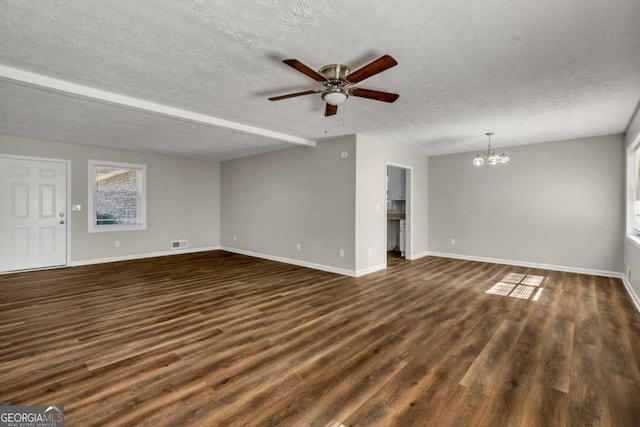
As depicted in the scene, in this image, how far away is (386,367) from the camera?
2289mm

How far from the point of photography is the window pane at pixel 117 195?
6422mm

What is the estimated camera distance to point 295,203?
623 cm

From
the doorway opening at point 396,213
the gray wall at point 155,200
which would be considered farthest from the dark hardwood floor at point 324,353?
the doorway opening at point 396,213

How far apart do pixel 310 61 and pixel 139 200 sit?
19.9ft

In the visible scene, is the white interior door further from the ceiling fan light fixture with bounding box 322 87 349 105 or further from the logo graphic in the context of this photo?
the ceiling fan light fixture with bounding box 322 87 349 105

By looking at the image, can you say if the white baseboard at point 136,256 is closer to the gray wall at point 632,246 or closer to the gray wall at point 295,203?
the gray wall at point 295,203

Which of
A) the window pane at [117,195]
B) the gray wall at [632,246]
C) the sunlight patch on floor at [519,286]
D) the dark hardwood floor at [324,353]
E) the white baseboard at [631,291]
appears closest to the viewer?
the dark hardwood floor at [324,353]

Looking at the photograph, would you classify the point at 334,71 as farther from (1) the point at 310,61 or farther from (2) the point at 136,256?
(2) the point at 136,256

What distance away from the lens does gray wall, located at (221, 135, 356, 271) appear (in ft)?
17.6

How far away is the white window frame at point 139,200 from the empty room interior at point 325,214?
44mm

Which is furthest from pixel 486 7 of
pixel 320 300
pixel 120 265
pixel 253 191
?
pixel 120 265

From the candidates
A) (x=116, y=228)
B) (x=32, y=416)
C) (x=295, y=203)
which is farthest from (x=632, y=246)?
(x=116, y=228)

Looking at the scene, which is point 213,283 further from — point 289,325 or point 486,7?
point 486,7

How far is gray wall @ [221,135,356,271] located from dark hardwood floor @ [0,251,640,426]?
1232 mm
